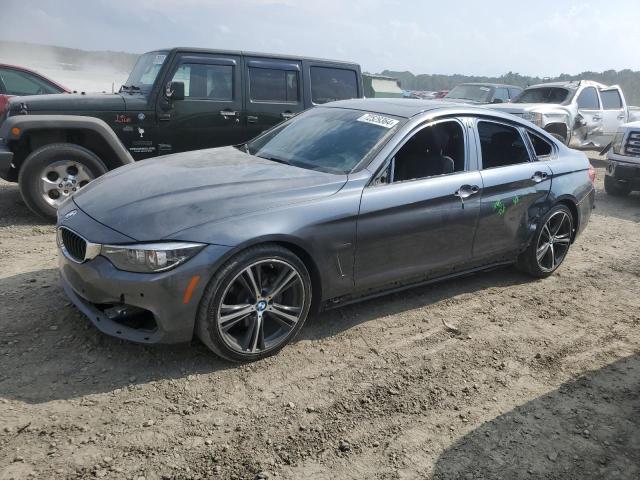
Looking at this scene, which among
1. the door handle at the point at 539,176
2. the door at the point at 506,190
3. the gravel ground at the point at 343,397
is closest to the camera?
the gravel ground at the point at 343,397

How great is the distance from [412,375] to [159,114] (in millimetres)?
4726

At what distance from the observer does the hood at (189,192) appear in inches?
123

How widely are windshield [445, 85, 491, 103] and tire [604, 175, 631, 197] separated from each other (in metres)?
5.88

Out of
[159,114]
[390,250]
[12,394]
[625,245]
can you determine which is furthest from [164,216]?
[625,245]

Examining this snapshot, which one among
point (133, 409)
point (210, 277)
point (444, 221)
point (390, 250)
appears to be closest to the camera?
point (133, 409)

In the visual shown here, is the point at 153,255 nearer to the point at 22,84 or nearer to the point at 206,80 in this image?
the point at 206,80

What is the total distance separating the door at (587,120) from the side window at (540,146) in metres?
8.16

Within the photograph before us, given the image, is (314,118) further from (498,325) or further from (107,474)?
(107,474)

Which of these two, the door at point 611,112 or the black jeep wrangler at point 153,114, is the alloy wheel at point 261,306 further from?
the door at point 611,112

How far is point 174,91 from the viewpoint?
645 centimetres

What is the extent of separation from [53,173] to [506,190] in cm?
489

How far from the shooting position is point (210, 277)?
307cm

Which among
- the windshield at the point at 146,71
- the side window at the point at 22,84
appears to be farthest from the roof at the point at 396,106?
the side window at the point at 22,84

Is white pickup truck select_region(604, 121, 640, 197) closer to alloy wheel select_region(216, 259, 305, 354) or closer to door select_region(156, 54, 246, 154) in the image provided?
door select_region(156, 54, 246, 154)
